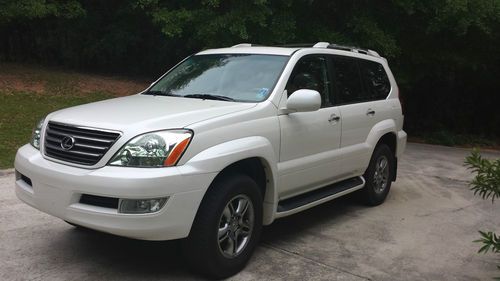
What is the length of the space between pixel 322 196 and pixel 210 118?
5.73 feet

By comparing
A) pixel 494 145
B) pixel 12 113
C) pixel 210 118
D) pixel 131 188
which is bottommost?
pixel 494 145

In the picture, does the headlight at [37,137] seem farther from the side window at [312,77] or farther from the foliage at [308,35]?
the foliage at [308,35]

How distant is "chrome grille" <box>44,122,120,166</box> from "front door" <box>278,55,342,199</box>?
5.04 feet

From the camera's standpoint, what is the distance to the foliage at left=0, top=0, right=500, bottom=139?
1131cm

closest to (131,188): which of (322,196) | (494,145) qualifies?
(322,196)

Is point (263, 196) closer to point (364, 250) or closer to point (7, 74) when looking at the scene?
point (364, 250)

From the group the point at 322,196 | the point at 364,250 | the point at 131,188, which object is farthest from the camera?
the point at 322,196

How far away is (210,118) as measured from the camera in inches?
161

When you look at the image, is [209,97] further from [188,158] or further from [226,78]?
[188,158]

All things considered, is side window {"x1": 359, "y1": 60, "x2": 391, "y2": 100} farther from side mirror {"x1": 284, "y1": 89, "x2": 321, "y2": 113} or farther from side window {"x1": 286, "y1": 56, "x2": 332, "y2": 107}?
side mirror {"x1": 284, "y1": 89, "x2": 321, "y2": 113}

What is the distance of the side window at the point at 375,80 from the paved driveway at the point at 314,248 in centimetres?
135

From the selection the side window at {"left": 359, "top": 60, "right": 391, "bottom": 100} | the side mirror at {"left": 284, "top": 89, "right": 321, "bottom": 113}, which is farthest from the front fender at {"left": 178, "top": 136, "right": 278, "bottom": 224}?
the side window at {"left": 359, "top": 60, "right": 391, "bottom": 100}

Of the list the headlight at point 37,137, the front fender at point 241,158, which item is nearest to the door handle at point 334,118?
the front fender at point 241,158

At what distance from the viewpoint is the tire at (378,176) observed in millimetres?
6324
